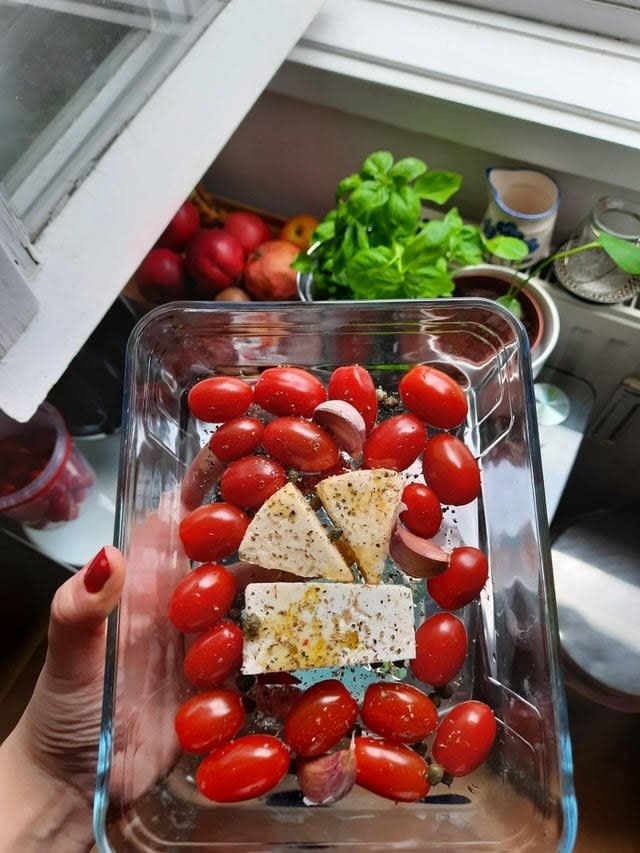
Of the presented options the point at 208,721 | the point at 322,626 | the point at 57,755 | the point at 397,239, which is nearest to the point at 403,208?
the point at 397,239

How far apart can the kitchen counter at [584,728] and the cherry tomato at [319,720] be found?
0.68 metres

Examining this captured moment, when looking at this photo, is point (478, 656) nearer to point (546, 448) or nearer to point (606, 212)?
point (546, 448)

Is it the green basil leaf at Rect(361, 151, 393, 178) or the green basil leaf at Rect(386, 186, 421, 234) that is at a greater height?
the green basil leaf at Rect(361, 151, 393, 178)

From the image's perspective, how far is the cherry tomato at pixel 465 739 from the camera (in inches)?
25.6

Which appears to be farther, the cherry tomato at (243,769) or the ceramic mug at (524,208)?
the ceramic mug at (524,208)

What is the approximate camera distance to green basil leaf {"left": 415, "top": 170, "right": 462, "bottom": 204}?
2.73 feet

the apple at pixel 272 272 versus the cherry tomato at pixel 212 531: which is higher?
the apple at pixel 272 272

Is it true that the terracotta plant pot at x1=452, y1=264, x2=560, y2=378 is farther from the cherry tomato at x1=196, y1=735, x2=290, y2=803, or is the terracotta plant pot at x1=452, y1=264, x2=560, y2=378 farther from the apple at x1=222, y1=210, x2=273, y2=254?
the cherry tomato at x1=196, y1=735, x2=290, y2=803

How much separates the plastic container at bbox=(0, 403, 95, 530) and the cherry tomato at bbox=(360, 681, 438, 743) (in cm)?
52

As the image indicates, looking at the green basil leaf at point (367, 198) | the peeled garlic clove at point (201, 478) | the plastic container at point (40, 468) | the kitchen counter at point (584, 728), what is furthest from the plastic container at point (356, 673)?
the kitchen counter at point (584, 728)

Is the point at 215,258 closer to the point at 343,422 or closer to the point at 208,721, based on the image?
the point at 343,422

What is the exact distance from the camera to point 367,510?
69cm

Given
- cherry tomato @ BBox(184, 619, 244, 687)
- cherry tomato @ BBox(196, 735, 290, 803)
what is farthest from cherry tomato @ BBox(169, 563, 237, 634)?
cherry tomato @ BBox(196, 735, 290, 803)

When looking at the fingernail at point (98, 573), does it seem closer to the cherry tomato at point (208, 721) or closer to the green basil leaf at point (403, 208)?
the cherry tomato at point (208, 721)
